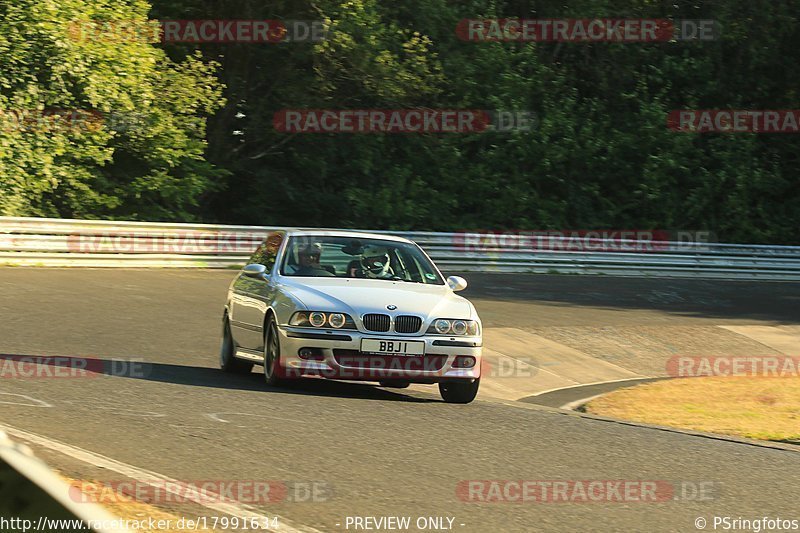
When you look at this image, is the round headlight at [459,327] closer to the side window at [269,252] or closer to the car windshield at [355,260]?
the car windshield at [355,260]

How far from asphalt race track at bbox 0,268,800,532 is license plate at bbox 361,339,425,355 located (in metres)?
0.44

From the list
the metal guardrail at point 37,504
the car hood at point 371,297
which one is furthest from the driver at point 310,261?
the metal guardrail at point 37,504

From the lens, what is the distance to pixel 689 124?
3722cm

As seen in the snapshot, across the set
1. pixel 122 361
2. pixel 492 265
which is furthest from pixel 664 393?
pixel 492 265

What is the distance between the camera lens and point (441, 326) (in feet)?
37.0

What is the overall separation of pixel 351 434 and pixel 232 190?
27.5 m

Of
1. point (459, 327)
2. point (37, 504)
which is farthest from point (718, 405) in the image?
point (37, 504)

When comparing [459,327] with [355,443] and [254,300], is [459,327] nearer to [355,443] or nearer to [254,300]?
[254,300]

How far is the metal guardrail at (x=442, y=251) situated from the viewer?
947 inches

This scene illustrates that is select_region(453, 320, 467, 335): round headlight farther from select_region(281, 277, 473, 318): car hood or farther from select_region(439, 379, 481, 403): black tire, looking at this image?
select_region(439, 379, 481, 403): black tire

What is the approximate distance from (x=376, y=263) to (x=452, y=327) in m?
1.41

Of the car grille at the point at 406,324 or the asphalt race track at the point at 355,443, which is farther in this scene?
Result: the car grille at the point at 406,324

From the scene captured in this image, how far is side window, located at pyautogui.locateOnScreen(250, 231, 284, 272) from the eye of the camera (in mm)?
12633

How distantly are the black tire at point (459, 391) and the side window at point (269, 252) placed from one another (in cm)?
209
